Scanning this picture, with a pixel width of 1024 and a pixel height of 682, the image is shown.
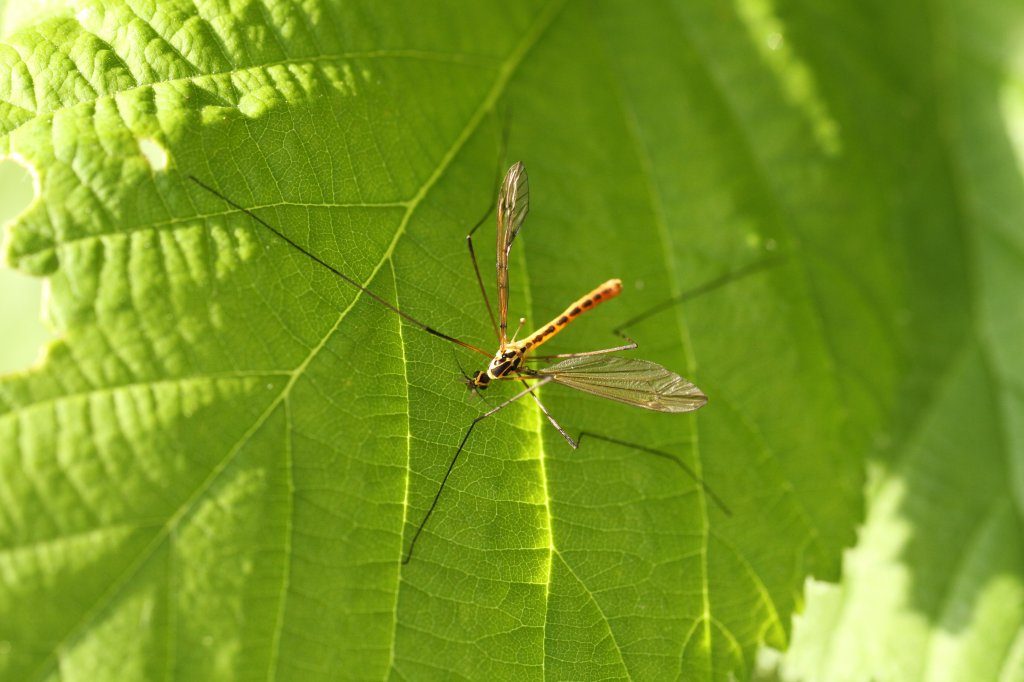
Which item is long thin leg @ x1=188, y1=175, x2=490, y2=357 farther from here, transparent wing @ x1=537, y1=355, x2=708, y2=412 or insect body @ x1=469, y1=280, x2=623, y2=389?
transparent wing @ x1=537, y1=355, x2=708, y2=412

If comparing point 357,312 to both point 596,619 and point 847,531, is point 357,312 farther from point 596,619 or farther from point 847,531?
point 847,531

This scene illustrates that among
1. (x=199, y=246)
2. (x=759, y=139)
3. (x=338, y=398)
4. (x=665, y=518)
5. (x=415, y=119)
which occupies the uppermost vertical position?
(x=759, y=139)

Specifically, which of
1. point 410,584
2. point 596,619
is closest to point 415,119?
point 410,584

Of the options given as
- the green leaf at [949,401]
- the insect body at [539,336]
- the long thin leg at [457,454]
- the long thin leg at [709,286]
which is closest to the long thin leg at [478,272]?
the insect body at [539,336]

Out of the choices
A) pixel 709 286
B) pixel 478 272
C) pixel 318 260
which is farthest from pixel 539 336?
pixel 318 260

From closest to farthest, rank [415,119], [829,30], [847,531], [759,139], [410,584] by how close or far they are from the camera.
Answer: [410,584] < [415,119] < [847,531] < [759,139] < [829,30]

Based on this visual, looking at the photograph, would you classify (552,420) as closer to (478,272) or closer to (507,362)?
(507,362)

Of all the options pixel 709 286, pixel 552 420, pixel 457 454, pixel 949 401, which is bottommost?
pixel 457 454
